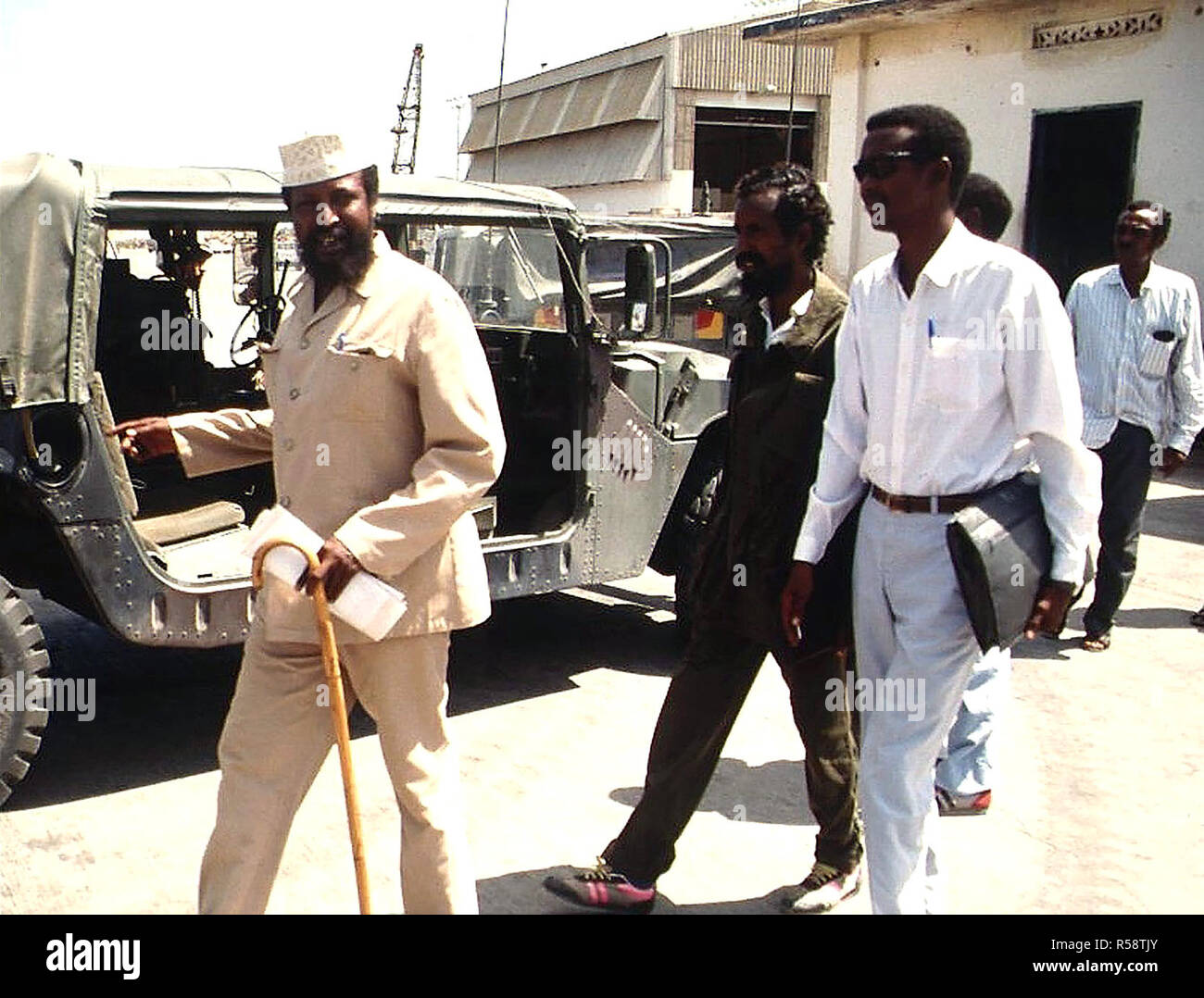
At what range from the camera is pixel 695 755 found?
3.43 metres

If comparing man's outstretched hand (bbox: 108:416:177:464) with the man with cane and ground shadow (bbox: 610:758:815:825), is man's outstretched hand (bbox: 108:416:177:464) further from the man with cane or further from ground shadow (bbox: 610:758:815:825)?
ground shadow (bbox: 610:758:815:825)

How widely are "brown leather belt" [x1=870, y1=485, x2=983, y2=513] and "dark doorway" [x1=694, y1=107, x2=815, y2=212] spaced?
23.5 metres

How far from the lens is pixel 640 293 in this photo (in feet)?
17.8

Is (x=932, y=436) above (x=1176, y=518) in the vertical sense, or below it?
above

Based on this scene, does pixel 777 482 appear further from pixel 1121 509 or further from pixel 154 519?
pixel 1121 509

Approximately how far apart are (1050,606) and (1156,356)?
138 inches

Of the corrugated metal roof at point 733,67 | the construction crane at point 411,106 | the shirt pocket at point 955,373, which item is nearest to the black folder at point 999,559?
the shirt pocket at point 955,373

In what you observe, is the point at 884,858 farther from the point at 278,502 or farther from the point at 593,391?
the point at 593,391

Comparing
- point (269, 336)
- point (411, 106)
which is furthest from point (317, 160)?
point (411, 106)

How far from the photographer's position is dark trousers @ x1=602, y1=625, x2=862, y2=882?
3428 mm

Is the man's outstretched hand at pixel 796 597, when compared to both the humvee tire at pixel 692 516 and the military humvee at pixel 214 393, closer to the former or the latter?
the military humvee at pixel 214 393

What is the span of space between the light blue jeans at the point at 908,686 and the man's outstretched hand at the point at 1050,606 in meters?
0.12

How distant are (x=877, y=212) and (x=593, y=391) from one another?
100 inches

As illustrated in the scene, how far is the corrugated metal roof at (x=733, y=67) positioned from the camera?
25219 mm
